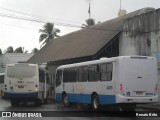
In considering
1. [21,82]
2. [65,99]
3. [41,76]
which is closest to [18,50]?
[41,76]

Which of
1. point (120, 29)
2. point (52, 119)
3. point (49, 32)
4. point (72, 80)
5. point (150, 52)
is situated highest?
point (49, 32)

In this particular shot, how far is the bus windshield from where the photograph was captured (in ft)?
79.8

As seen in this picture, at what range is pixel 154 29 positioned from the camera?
26438 mm

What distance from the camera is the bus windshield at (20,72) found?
24.3 m

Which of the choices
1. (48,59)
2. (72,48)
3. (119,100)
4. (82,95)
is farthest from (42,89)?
(48,59)

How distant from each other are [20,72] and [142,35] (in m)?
9.20

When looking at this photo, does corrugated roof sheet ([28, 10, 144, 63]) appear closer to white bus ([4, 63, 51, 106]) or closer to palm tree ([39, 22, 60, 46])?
white bus ([4, 63, 51, 106])

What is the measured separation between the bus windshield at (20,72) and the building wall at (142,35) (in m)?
8.24

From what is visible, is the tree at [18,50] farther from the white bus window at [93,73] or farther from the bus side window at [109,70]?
the bus side window at [109,70]

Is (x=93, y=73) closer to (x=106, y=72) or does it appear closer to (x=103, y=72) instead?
(x=103, y=72)

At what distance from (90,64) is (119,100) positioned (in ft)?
12.8

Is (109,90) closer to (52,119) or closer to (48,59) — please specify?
(52,119)

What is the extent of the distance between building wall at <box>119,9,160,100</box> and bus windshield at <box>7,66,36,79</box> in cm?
824

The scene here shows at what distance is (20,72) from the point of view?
24.4 metres
